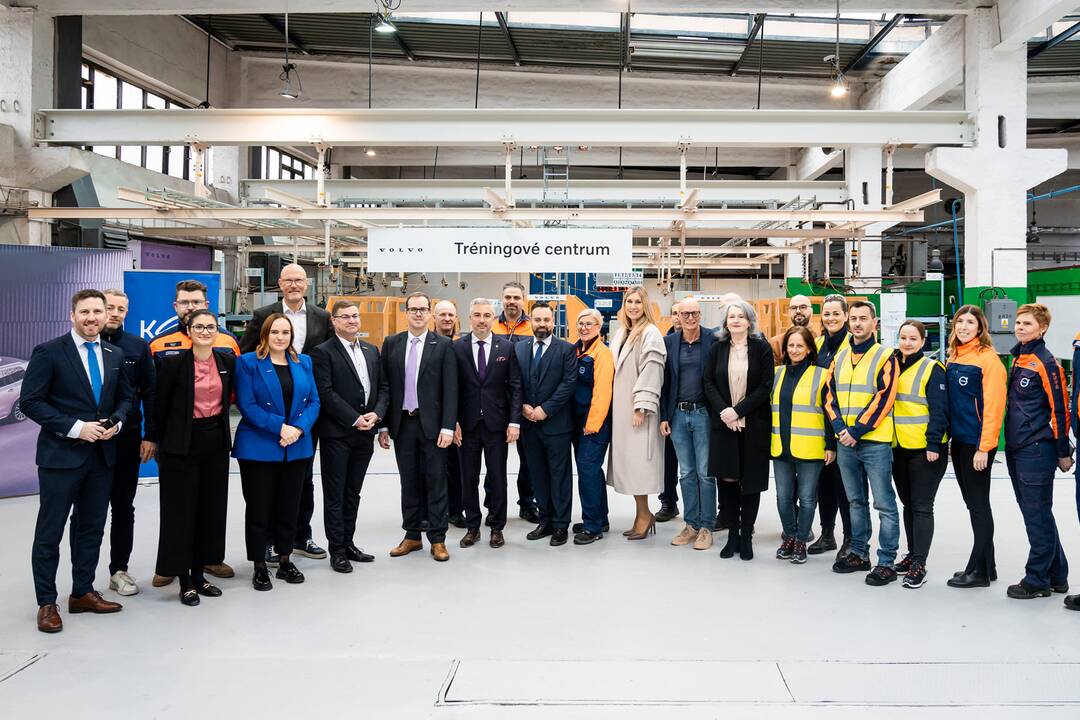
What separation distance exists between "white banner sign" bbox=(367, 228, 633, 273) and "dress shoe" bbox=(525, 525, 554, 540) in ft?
6.85

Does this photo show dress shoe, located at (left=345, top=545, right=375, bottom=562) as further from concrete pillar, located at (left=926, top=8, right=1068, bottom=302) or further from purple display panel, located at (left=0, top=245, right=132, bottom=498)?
concrete pillar, located at (left=926, top=8, right=1068, bottom=302)

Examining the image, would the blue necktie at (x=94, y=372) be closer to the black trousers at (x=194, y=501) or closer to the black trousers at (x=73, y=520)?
the black trousers at (x=73, y=520)

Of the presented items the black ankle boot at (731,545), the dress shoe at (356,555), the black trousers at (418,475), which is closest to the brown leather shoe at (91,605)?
the dress shoe at (356,555)

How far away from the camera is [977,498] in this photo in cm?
373

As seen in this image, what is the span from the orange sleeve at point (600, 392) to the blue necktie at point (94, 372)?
263 centimetres

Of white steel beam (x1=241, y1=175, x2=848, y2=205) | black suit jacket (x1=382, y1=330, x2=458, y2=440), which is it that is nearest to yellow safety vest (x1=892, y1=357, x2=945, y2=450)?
black suit jacket (x1=382, y1=330, x2=458, y2=440)

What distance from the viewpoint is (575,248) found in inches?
233

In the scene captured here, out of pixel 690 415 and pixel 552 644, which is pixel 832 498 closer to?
pixel 690 415

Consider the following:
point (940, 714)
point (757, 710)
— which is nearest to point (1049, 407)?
point (940, 714)

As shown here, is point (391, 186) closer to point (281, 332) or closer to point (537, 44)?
point (537, 44)

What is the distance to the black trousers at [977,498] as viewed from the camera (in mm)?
3705

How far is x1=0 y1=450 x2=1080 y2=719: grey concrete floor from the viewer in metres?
2.62

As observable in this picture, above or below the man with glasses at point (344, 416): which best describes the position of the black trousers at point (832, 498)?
below

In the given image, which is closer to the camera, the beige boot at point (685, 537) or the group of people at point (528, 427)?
the group of people at point (528, 427)
